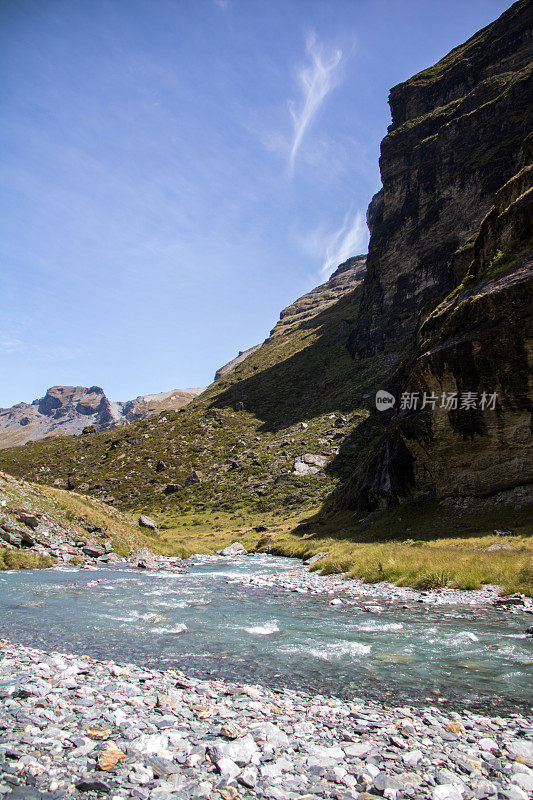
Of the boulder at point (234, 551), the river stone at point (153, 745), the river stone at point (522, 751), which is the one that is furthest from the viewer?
the boulder at point (234, 551)

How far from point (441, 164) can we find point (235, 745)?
122662 mm

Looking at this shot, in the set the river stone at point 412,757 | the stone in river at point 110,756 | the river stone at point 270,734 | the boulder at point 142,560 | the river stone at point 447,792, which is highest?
the stone in river at point 110,756

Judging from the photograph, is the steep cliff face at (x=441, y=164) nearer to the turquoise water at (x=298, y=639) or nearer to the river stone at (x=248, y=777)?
the turquoise water at (x=298, y=639)

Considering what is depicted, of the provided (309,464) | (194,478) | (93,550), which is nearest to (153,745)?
(93,550)

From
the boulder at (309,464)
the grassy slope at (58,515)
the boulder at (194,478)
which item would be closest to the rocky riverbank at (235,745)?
the grassy slope at (58,515)

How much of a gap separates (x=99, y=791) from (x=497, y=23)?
157919 mm

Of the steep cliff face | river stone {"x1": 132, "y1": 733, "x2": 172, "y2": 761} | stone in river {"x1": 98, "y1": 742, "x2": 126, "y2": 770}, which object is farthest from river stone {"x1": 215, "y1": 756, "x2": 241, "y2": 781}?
the steep cliff face

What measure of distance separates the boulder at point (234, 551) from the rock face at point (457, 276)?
1442cm

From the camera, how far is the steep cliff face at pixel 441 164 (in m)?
85.8

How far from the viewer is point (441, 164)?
9850cm

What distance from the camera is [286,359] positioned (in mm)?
140000

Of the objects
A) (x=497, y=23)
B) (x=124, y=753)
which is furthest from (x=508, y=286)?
(x=497, y=23)

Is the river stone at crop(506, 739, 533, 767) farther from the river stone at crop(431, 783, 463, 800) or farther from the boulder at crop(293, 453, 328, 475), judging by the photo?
the boulder at crop(293, 453, 328, 475)

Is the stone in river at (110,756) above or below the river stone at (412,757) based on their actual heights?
above
